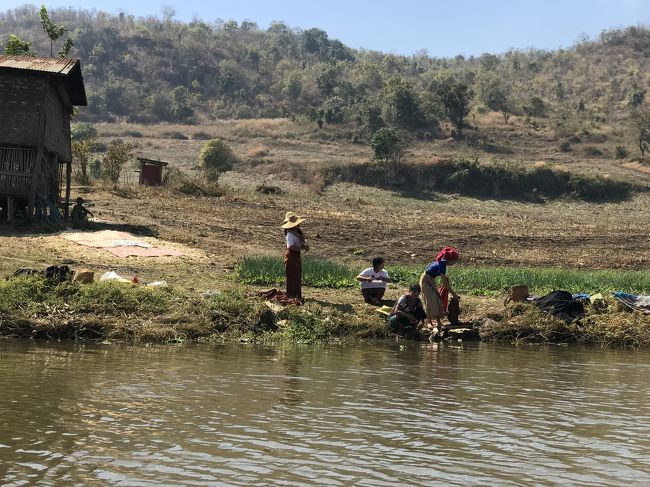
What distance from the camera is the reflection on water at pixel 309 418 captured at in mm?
6570

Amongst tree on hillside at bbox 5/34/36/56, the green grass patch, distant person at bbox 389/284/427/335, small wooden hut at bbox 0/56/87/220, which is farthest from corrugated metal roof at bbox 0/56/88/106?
distant person at bbox 389/284/427/335

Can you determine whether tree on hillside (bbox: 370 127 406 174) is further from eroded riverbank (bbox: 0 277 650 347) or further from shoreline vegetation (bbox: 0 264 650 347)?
eroded riverbank (bbox: 0 277 650 347)

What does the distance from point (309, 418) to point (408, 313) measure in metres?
6.53

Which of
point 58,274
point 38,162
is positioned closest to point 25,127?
point 38,162

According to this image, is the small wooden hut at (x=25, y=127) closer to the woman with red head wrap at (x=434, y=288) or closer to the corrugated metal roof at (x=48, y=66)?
the corrugated metal roof at (x=48, y=66)

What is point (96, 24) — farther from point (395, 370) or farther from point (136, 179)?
point (395, 370)

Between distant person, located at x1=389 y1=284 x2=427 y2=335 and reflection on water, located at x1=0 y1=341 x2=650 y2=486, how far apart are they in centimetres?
194

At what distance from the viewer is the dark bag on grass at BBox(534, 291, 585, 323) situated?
15477 mm

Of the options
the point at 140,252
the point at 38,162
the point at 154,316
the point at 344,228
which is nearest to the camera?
the point at 154,316

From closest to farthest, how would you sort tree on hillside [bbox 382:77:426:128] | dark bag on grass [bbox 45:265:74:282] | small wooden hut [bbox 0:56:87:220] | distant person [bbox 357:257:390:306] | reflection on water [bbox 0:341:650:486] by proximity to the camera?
reflection on water [bbox 0:341:650:486]
dark bag on grass [bbox 45:265:74:282]
distant person [bbox 357:257:390:306]
small wooden hut [bbox 0:56:87:220]
tree on hillside [bbox 382:77:426:128]

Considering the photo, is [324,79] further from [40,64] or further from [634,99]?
[40,64]

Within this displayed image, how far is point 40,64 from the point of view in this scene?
2488cm

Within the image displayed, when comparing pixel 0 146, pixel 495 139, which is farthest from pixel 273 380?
pixel 495 139

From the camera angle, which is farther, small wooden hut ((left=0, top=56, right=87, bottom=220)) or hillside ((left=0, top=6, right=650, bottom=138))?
hillside ((left=0, top=6, right=650, bottom=138))
